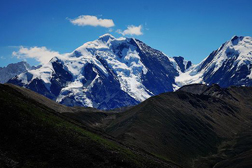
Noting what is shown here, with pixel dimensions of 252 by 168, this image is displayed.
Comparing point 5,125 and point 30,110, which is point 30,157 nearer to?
point 5,125

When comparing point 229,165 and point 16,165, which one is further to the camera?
point 229,165

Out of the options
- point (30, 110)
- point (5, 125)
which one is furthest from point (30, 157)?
point (30, 110)

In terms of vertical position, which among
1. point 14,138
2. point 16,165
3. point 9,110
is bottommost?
point 16,165

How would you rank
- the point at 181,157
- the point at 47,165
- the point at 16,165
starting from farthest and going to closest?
the point at 181,157
the point at 47,165
the point at 16,165

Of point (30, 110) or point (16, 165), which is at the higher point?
point (30, 110)

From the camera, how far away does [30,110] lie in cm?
6800

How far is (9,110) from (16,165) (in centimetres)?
1550

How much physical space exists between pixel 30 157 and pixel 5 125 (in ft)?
27.7

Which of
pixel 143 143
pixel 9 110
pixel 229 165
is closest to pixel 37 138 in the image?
→ pixel 9 110

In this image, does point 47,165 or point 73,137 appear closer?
point 47,165

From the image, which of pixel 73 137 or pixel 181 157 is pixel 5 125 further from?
pixel 181 157

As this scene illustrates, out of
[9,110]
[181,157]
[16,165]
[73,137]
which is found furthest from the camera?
[181,157]

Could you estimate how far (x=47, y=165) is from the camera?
51.5 m

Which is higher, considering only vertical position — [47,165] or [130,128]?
[130,128]
